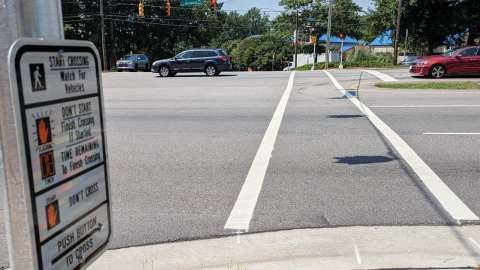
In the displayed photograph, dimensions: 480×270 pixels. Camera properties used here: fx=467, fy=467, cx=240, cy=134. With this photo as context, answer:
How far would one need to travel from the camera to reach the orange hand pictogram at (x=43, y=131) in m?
1.50

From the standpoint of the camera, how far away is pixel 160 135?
930 centimetres

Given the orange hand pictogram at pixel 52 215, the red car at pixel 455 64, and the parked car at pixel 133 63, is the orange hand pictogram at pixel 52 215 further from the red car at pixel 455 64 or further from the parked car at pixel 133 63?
the parked car at pixel 133 63

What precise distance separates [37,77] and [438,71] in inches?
875

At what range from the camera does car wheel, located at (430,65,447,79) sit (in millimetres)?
21203

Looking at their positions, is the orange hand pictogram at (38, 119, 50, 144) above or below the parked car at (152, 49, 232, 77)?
above

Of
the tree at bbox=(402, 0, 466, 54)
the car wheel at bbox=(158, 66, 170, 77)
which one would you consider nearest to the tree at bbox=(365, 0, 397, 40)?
the tree at bbox=(402, 0, 466, 54)

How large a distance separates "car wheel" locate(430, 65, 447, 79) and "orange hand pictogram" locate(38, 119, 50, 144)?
22.0 metres

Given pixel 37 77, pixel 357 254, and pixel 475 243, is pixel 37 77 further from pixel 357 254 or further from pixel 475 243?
pixel 475 243

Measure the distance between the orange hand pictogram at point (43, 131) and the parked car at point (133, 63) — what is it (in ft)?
117

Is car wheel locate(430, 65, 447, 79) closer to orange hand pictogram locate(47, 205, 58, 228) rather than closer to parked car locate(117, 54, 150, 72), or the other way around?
orange hand pictogram locate(47, 205, 58, 228)

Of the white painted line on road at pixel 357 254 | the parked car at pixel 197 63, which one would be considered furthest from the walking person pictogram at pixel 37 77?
the parked car at pixel 197 63

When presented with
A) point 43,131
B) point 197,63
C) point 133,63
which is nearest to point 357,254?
point 43,131

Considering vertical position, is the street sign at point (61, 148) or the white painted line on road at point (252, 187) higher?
the street sign at point (61, 148)

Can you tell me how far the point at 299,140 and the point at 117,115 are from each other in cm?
567
